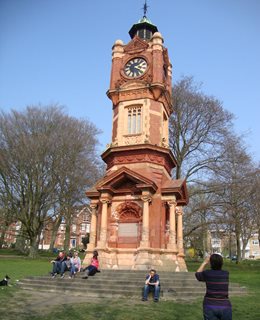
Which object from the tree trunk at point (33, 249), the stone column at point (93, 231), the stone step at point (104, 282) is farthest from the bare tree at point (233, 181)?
the tree trunk at point (33, 249)

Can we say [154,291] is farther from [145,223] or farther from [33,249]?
[33,249]

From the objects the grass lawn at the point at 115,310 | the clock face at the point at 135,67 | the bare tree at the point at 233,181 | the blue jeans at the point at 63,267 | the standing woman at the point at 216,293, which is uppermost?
the clock face at the point at 135,67

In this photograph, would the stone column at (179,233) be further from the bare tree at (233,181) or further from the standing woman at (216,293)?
the standing woman at (216,293)

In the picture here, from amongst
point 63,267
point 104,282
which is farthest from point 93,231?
point 104,282

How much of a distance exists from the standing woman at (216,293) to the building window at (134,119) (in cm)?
1708

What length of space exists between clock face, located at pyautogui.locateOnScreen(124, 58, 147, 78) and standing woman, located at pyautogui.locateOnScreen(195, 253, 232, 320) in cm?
1963

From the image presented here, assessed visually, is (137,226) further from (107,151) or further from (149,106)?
(149,106)

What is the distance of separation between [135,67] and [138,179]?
9.04m

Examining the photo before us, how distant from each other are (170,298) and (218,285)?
8.07m

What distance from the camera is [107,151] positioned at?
2205 cm

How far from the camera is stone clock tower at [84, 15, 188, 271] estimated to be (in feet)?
62.7

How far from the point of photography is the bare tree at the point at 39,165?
3359cm

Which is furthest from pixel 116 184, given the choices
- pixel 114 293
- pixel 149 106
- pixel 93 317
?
pixel 93 317

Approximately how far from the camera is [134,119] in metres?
22.6
